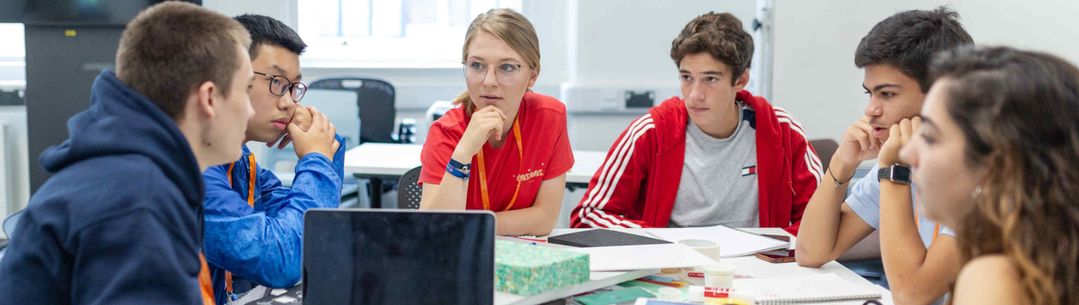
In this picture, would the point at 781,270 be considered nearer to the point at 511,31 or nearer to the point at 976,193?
the point at 511,31

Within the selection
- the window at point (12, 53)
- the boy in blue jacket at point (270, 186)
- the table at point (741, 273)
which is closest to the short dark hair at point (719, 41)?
the table at point (741, 273)

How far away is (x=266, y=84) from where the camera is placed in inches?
77.2

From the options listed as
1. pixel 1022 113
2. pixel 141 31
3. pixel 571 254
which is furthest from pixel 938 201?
pixel 141 31

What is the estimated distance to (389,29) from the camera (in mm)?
5727

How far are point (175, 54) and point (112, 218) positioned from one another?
0.86ft

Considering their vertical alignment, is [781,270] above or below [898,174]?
below

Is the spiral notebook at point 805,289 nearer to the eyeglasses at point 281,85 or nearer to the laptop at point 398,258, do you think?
the laptop at point 398,258

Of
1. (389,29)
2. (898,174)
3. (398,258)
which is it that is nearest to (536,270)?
(398,258)

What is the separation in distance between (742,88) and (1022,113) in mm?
1689

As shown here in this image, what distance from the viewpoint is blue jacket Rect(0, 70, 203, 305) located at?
114 cm

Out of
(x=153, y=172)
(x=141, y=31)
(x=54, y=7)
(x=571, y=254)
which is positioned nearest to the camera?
(x=153, y=172)

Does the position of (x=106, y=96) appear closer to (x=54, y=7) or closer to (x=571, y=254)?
(x=571, y=254)

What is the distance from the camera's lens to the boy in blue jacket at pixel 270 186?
169cm

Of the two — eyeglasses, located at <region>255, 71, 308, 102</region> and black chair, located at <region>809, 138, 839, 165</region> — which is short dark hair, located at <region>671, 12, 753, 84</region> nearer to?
black chair, located at <region>809, 138, 839, 165</region>
